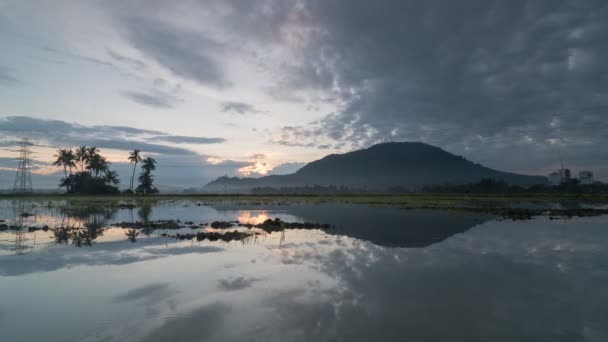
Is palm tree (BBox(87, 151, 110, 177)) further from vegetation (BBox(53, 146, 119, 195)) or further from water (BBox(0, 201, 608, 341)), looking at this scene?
water (BBox(0, 201, 608, 341))

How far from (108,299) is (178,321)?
139 inches

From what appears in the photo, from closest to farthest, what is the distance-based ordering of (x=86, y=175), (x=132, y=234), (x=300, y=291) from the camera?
(x=300, y=291)
(x=132, y=234)
(x=86, y=175)

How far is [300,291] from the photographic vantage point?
11289 mm

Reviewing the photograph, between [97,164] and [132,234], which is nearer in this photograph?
[132,234]

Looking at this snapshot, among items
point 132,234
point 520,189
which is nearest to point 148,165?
point 132,234

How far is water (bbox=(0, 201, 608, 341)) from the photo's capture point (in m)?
8.08

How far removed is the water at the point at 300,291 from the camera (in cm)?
808

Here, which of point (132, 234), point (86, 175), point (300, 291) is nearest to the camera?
point (300, 291)

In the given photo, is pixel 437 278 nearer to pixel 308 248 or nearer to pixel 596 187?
pixel 308 248

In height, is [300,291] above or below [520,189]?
below

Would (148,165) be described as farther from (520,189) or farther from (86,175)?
(520,189)

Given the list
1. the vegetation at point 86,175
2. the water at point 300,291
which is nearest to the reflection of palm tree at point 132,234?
the water at point 300,291

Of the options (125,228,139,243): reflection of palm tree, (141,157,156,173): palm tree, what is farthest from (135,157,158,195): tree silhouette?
(125,228,139,243): reflection of palm tree

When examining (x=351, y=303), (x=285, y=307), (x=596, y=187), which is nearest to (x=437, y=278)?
(x=351, y=303)
